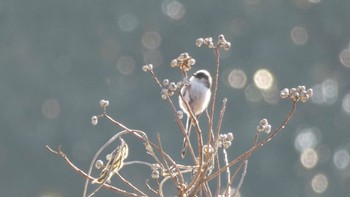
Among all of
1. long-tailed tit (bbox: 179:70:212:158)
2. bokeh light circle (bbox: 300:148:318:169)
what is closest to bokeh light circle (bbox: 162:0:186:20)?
bokeh light circle (bbox: 300:148:318:169)

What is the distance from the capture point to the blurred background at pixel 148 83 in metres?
7.25

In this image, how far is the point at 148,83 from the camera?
736 centimetres

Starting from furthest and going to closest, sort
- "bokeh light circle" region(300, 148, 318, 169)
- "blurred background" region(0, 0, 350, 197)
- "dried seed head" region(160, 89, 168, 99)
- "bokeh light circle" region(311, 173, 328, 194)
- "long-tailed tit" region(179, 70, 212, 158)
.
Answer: "bokeh light circle" region(300, 148, 318, 169)
"bokeh light circle" region(311, 173, 328, 194)
"blurred background" region(0, 0, 350, 197)
"long-tailed tit" region(179, 70, 212, 158)
"dried seed head" region(160, 89, 168, 99)

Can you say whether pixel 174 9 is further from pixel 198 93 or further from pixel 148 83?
pixel 198 93

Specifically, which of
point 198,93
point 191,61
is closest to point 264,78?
point 198,93

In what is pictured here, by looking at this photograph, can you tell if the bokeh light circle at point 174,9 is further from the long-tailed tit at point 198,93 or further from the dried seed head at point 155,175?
the dried seed head at point 155,175

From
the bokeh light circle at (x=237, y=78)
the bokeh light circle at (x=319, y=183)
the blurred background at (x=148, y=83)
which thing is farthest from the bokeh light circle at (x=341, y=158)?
the bokeh light circle at (x=237, y=78)

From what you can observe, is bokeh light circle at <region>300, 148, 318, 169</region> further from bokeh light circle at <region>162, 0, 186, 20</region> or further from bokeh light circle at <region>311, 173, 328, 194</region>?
bokeh light circle at <region>162, 0, 186, 20</region>

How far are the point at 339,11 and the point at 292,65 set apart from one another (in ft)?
2.31

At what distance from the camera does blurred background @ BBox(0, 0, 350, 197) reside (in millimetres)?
7250

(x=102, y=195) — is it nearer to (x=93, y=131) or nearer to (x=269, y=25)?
(x=93, y=131)

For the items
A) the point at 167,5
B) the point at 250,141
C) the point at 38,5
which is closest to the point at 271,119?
the point at 250,141

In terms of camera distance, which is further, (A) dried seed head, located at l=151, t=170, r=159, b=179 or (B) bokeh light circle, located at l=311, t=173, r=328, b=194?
(B) bokeh light circle, located at l=311, t=173, r=328, b=194

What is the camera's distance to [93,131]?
23.7 feet
